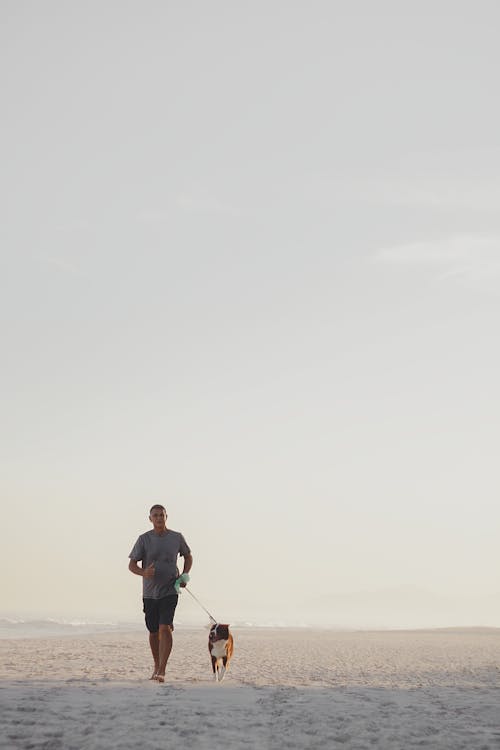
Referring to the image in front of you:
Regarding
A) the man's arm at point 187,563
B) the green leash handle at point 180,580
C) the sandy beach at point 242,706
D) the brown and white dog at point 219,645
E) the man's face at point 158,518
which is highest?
the man's face at point 158,518

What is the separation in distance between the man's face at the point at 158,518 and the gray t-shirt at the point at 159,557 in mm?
119

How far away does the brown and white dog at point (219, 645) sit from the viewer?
30.0 ft

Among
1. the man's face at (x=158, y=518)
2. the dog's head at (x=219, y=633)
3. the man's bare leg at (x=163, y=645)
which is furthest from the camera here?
the man's face at (x=158, y=518)

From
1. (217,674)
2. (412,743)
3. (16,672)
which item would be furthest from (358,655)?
(412,743)

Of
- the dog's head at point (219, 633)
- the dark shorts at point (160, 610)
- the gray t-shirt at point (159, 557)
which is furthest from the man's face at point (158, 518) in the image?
the dog's head at point (219, 633)

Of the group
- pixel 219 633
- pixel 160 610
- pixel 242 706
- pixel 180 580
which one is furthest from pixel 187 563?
pixel 242 706

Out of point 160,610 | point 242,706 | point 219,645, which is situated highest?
point 160,610

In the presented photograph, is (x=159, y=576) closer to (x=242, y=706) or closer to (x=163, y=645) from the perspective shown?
(x=163, y=645)

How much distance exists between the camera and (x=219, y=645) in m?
9.20

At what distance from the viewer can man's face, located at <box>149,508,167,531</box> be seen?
30.4ft

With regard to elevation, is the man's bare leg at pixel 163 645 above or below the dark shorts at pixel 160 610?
below

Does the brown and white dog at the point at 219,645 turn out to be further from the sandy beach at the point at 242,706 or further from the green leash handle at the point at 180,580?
the green leash handle at the point at 180,580

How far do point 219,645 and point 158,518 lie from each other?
1.80 m

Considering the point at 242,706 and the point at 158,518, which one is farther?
the point at 158,518
